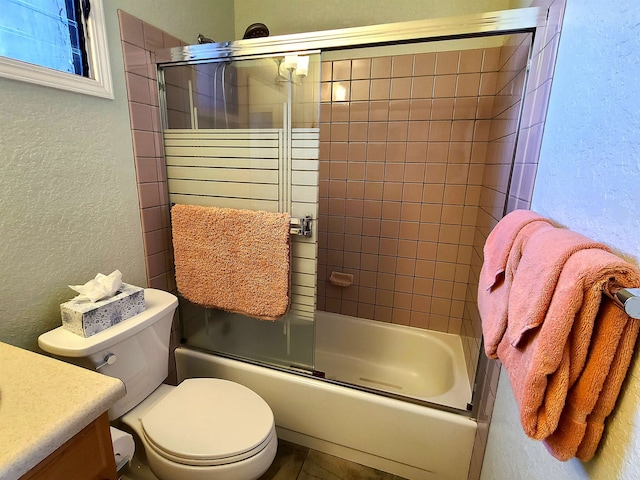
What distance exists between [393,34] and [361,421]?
1548mm

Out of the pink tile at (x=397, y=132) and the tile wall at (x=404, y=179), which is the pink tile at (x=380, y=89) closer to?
the tile wall at (x=404, y=179)

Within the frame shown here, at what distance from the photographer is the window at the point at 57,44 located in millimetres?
997

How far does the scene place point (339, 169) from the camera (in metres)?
2.05

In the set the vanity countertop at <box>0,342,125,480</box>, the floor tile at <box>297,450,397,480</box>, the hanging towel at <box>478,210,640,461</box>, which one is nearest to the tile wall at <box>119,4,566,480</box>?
the floor tile at <box>297,450,397,480</box>

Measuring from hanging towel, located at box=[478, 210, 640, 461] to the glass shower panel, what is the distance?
0.92 m

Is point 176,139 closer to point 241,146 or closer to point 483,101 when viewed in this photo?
point 241,146

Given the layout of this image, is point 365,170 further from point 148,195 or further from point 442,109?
point 148,195

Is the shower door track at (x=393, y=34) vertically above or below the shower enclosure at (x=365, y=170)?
above

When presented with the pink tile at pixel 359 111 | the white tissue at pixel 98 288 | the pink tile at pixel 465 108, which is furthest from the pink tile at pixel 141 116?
the pink tile at pixel 465 108

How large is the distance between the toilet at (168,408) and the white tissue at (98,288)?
112mm

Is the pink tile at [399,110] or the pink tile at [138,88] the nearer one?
the pink tile at [138,88]

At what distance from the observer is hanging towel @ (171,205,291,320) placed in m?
1.36

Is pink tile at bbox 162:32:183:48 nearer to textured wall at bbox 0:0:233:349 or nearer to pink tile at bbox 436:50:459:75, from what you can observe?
textured wall at bbox 0:0:233:349

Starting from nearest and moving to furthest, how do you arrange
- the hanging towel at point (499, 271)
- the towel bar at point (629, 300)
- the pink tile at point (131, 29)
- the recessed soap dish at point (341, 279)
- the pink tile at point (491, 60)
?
the towel bar at point (629, 300)
the hanging towel at point (499, 271)
the pink tile at point (131, 29)
the pink tile at point (491, 60)
the recessed soap dish at point (341, 279)
